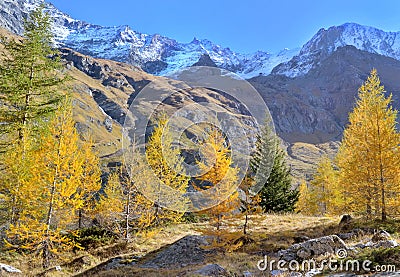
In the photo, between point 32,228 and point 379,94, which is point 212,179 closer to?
point 32,228

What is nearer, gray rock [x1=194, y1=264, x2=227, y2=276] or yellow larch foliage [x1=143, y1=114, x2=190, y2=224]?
gray rock [x1=194, y1=264, x2=227, y2=276]

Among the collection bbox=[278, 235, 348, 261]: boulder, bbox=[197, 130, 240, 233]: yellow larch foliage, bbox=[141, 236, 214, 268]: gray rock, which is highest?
bbox=[197, 130, 240, 233]: yellow larch foliage

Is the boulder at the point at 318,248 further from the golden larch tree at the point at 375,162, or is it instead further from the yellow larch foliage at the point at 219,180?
the golden larch tree at the point at 375,162

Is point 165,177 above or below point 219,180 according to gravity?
above

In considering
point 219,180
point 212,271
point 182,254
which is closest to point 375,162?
point 219,180

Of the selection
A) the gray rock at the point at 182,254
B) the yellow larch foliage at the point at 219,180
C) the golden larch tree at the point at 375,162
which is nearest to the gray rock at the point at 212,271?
the gray rock at the point at 182,254

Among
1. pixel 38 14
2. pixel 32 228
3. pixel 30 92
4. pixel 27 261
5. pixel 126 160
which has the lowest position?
pixel 27 261

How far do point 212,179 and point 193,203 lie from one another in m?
5.98

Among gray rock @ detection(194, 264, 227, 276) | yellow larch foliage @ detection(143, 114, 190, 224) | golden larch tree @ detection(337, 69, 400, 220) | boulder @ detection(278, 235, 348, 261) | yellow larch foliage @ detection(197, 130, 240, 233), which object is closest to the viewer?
gray rock @ detection(194, 264, 227, 276)

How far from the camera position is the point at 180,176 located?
22375 mm

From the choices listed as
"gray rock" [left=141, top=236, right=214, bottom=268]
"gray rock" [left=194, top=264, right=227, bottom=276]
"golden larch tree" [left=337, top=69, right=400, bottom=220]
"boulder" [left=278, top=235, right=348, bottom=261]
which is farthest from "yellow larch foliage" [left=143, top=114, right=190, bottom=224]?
"boulder" [left=278, top=235, right=348, bottom=261]

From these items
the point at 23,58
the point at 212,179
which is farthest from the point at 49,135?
the point at 212,179

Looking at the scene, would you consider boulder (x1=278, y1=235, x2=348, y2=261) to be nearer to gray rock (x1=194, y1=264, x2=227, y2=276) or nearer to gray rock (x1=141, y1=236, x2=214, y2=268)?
gray rock (x1=194, y1=264, x2=227, y2=276)

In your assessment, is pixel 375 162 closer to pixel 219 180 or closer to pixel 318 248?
pixel 219 180
